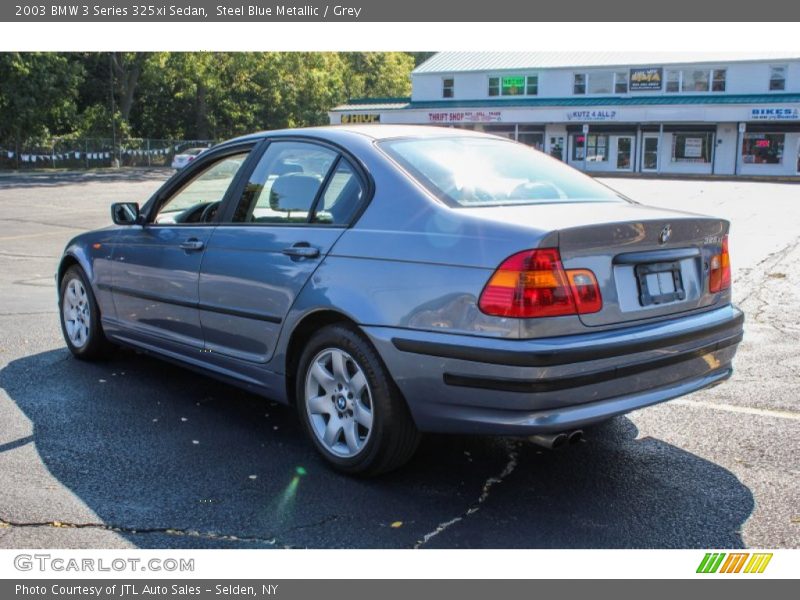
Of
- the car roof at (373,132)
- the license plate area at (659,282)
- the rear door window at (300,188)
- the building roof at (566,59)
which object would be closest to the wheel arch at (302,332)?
the rear door window at (300,188)

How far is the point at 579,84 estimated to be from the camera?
49875 mm

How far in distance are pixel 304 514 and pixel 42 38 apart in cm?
565

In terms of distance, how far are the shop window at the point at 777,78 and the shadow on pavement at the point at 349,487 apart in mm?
45900

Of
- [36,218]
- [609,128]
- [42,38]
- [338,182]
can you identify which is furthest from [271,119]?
[338,182]

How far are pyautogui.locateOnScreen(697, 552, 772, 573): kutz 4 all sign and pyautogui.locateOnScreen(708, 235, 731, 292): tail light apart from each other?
1334 mm

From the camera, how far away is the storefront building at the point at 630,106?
147 ft

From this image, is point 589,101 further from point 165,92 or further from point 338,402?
point 338,402

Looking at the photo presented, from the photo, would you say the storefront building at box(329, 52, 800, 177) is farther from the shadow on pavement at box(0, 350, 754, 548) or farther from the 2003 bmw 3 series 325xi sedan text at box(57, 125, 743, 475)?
the shadow on pavement at box(0, 350, 754, 548)

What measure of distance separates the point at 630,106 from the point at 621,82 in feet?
8.67

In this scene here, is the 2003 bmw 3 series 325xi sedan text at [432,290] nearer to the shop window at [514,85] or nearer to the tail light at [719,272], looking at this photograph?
the tail light at [719,272]

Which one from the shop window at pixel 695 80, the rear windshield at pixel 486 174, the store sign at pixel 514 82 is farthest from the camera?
the store sign at pixel 514 82

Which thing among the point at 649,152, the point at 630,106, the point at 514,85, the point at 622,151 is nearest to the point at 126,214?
the point at 630,106

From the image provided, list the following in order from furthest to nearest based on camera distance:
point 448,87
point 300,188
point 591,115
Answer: point 448,87
point 591,115
point 300,188

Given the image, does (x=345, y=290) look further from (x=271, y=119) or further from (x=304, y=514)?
(x=271, y=119)
